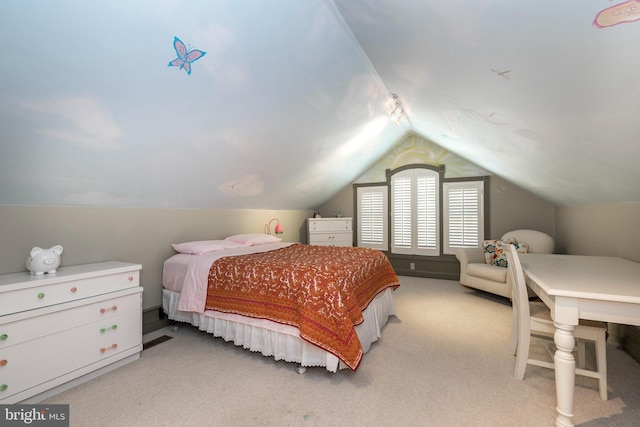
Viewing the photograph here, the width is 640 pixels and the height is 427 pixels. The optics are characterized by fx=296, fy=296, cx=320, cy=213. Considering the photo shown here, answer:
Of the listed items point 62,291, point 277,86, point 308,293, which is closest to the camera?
point 62,291

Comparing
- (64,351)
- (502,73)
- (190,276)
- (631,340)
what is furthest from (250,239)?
(631,340)

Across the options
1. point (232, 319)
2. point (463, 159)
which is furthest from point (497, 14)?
point (463, 159)

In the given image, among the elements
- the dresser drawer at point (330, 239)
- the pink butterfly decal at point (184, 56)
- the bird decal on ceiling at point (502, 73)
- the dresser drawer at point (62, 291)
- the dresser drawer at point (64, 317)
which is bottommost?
the dresser drawer at point (64, 317)

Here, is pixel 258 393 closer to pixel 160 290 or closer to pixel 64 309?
pixel 64 309

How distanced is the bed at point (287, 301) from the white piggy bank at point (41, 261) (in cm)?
106

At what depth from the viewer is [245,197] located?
4320 mm

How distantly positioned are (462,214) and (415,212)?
0.81m

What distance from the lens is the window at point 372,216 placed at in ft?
19.7

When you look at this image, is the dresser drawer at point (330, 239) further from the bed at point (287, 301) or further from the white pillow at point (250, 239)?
the bed at point (287, 301)

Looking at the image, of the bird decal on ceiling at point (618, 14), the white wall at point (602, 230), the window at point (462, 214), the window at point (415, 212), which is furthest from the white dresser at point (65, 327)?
the window at point (462, 214)

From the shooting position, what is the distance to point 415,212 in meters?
5.67

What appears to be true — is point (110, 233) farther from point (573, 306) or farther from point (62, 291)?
point (573, 306)

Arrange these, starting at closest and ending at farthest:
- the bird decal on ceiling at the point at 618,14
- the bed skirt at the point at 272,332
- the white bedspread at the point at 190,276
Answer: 1. the bird decal on ceiling at the point at 618,14
2. the bed skirt at the point at 272,332
3. the white bedspread at the point at 190,276

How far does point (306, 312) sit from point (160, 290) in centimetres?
202
